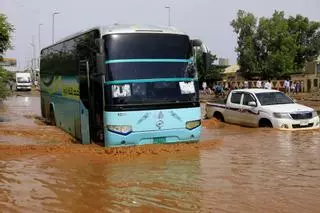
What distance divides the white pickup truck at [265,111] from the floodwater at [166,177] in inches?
51.1

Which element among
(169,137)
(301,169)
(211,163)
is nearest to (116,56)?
(169,137)

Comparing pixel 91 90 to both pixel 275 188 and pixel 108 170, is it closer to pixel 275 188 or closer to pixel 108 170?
pixel 108 170

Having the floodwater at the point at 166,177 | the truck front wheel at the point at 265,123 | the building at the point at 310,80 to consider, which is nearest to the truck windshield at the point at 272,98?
the truck front wheel at the point at 265,123

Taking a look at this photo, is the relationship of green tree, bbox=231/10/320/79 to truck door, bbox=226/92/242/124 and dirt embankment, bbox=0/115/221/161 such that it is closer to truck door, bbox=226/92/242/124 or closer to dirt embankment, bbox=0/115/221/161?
truck door, bbox=226/92/242/124

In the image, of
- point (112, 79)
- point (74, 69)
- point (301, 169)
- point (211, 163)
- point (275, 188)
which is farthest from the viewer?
point (74, 69)

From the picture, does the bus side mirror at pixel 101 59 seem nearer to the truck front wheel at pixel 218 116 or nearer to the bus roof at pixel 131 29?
the bus roof at pixel 131 29

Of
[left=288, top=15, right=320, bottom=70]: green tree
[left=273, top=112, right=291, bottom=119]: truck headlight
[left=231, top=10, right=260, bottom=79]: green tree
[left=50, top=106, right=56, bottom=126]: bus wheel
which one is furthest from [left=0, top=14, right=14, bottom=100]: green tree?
[left=288, top=15, right=320, bottom=70]: green tree

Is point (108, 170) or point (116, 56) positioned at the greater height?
point (116, 56)

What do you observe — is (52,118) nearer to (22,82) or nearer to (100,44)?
(100,44)

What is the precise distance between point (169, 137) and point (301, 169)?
309 cm

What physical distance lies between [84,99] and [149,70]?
6.93 ft

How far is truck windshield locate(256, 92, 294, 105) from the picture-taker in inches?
636

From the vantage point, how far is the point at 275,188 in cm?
763

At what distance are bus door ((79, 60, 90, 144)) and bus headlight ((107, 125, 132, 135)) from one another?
1.39m
